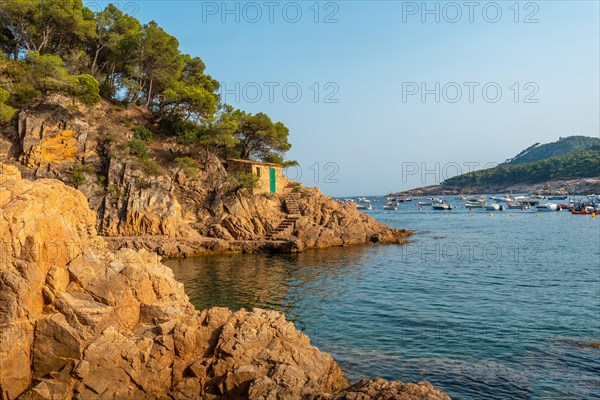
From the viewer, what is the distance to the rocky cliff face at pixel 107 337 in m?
10.9

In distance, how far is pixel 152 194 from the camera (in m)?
42.7

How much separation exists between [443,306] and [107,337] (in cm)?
1657

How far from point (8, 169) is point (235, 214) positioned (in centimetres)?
3126

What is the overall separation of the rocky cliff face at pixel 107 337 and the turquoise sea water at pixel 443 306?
408 centimetres

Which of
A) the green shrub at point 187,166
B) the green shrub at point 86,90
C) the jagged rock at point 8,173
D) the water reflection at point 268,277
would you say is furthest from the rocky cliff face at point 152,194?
the jagged rock at point 8,173

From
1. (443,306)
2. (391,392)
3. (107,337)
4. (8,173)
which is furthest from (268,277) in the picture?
(391,392)

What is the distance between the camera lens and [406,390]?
866 centimetres

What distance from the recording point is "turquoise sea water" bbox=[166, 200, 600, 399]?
13867mm

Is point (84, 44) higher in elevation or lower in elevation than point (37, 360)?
higher

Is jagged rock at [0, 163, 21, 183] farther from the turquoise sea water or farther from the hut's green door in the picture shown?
the hut's green door

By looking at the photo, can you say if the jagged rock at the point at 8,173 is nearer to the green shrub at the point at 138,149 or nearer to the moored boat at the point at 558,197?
the green shrub at the point at 138,149

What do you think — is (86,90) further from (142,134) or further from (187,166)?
(187,166)

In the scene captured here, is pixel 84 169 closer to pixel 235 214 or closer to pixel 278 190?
pixel 235 214

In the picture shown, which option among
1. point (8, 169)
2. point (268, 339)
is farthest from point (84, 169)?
point (268, 339)
